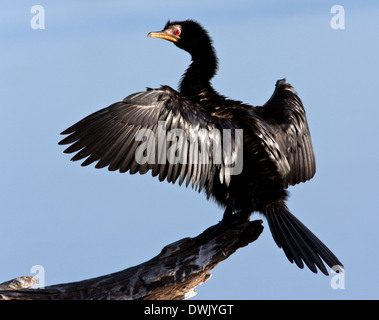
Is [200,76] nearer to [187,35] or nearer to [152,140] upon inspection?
[187,35]

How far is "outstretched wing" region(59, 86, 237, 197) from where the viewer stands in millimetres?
5812

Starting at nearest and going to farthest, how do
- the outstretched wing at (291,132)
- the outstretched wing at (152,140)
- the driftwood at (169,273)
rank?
the outstretched wing at (152,140) → the driftwood at (169,273) → the outstretched wing at (291,132)

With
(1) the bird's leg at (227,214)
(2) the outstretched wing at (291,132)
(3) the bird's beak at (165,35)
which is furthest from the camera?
(3) the bird's beak at (165,35)

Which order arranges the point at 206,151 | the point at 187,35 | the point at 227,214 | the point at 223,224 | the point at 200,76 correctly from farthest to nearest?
the point at 187,35 → the point at 200,76 → the point at 227,214 → the point at 223,224 → the point at 206,151

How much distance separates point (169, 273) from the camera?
6.05 m

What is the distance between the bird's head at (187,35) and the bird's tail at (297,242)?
2042mm

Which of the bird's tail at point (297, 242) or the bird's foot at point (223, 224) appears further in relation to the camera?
the bird's foot at point (223, 224)

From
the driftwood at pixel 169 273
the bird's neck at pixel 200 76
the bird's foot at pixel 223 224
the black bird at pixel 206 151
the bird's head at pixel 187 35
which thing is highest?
the bird's head at pixel 187 35

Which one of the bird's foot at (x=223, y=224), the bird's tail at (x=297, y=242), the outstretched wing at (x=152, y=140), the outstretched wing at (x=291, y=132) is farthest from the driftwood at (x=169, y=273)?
the outstretched wing at (x=291, y=132)

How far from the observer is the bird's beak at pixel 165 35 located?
24.4 feet

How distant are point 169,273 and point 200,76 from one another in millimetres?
2035

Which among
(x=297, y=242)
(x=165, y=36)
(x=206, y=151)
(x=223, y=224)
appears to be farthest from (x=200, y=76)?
(x=297, y=242)

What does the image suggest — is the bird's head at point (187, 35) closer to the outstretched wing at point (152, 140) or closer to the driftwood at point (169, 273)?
the outstretched wing at point (152, 140)
